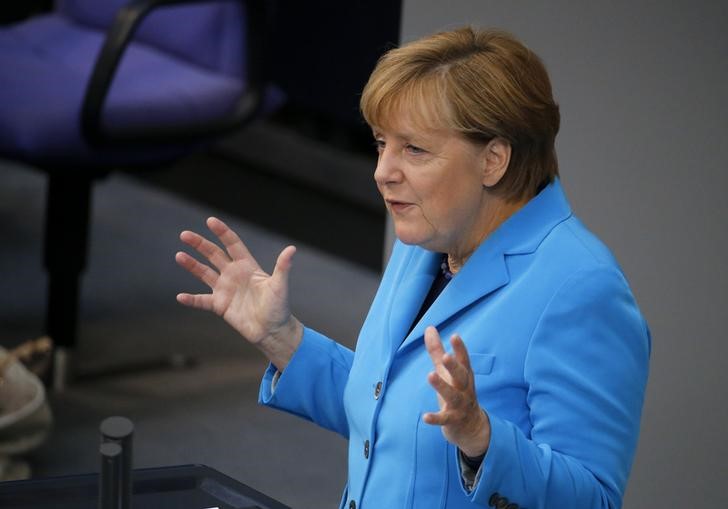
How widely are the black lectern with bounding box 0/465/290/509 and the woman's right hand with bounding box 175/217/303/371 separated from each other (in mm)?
210

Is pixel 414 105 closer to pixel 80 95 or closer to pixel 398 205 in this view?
pixel 398 205

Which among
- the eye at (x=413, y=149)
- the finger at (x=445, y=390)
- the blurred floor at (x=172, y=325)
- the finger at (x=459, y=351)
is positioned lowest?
the blurred floor at (x=172, y=325)

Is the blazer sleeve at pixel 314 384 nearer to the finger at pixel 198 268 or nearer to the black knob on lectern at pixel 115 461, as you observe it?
the finger at pixel 198 268

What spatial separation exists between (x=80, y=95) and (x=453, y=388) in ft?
7.61

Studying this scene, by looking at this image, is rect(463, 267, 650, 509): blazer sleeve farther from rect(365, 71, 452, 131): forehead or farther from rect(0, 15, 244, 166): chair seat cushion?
rect(0, 15, 244, 166): chair seat cushion

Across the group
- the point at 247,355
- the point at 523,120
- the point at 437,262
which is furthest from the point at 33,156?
the point at 523,120

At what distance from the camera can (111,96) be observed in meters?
3.72

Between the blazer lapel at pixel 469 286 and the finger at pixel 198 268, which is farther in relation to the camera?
the finger at pixel 198 268

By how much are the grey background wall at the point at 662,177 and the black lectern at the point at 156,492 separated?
3.22 feet

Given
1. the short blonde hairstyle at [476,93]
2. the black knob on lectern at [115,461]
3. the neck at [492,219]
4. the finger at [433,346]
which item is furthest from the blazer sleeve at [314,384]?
the black knob on lectern at [115,461]

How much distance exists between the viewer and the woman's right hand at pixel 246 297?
6.51 feet

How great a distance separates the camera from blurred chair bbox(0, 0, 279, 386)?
3.65 m

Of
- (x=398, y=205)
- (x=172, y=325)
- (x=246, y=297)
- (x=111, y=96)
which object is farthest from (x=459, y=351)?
(x=172, y=325)

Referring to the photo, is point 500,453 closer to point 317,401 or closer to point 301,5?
point 317,401
